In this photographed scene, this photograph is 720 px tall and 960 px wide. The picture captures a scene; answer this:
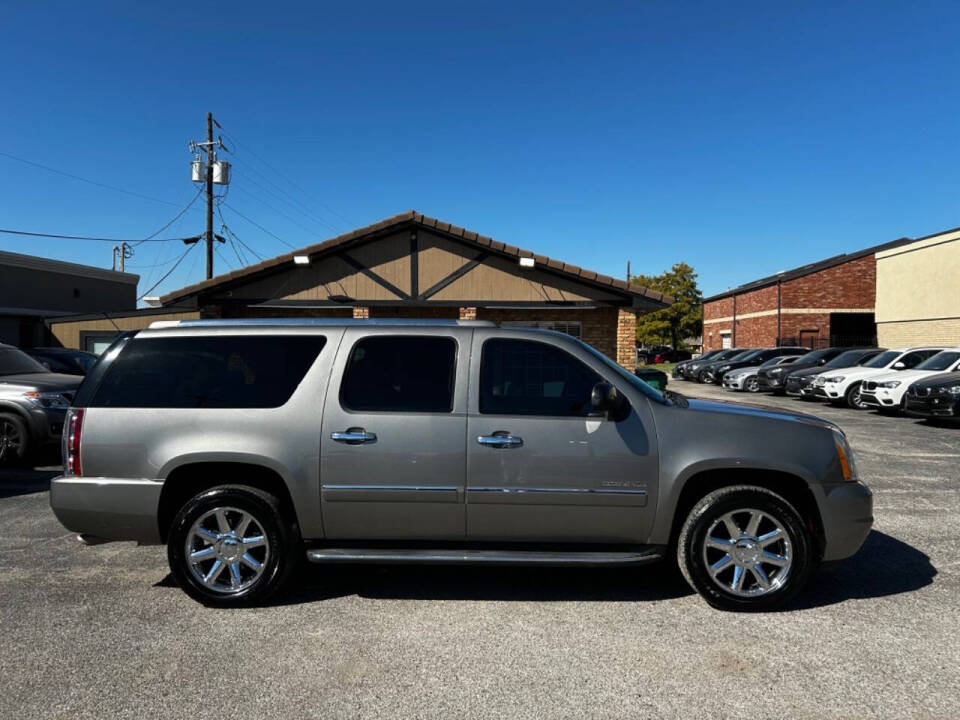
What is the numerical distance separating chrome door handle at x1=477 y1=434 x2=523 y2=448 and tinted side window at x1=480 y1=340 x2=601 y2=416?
0.54 ft

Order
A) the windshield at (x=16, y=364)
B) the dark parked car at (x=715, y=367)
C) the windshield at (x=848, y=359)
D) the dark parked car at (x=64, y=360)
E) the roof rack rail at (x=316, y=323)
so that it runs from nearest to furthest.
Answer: the roof rack rail at (x=316, y=323), the windshield at (x=16, y=364), the dark parked car at (x=64, y=360), the windshield at (x=848, y=359), the dark parked car at (x=715, y=367)

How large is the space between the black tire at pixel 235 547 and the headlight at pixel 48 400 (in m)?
Answer: 6.03

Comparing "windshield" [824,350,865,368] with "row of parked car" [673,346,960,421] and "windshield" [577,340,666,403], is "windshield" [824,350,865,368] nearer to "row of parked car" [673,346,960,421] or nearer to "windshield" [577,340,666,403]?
"row of parked car" [673,346,960,421]

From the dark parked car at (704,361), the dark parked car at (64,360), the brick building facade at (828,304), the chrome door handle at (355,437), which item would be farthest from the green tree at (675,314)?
the chrome door handle at (355,437)

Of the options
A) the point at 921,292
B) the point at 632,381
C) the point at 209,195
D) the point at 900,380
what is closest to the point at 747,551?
the point at 632,381

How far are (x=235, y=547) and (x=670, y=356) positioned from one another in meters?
57.0

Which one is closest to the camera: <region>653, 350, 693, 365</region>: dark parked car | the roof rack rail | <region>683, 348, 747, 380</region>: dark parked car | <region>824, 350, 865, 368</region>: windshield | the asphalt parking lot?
the asphalt parking lot

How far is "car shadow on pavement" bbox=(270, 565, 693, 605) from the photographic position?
4273 mm

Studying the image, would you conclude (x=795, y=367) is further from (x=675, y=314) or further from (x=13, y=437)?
(x=675, y=314)

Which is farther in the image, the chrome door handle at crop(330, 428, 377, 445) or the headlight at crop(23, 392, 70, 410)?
the headlight at crop(23, 392, 70, 410)

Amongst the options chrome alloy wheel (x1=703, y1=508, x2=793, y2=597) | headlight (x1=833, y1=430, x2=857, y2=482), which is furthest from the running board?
headlight (x1=833, y1=430, x2=857, y2=482)

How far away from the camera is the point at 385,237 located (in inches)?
615

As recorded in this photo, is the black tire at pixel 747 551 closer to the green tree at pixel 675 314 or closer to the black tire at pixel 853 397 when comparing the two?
the black tire at pixel 853 397

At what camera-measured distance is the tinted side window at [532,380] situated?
4.14 meters
